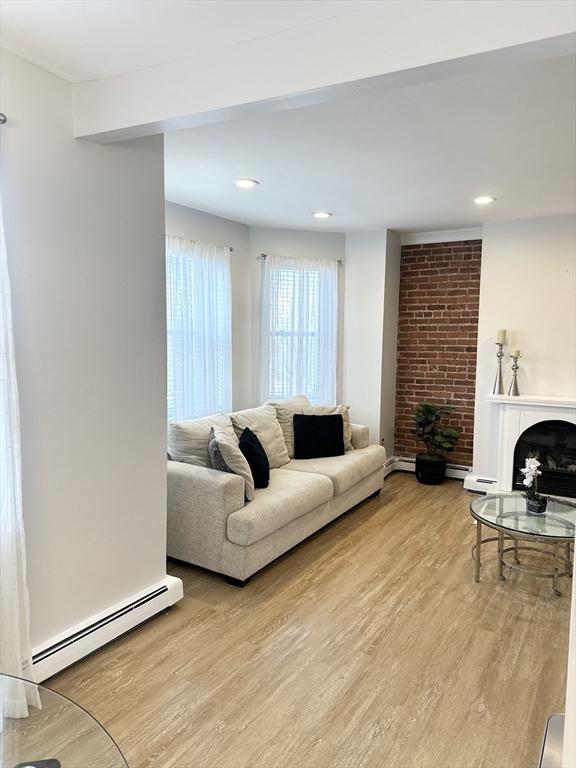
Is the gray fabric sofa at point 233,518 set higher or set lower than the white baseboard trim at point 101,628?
higher

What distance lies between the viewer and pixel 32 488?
2.17 m

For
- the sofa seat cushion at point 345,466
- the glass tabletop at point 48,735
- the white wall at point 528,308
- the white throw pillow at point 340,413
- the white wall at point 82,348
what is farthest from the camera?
the white throw pillow at point 340,413

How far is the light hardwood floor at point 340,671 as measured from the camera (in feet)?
6.42

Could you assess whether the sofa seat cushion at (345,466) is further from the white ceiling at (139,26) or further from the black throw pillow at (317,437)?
the white ceiling at (139,26)

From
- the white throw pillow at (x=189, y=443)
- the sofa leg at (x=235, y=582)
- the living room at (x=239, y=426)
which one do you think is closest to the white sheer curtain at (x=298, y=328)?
the living room at (x=239, y=426)

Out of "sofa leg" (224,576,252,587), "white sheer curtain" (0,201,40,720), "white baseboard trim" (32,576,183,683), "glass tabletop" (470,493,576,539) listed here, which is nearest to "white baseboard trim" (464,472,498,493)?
"glass tabletop" (470,493,576,539)

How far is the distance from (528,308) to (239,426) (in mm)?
2808

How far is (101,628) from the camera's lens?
2.47m

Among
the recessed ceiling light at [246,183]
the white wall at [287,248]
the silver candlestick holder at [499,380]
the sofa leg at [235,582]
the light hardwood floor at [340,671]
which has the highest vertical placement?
the recessed ceiling light at [246,183]

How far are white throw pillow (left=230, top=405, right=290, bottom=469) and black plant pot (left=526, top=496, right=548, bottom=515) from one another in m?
1.83

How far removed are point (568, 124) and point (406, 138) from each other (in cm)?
77

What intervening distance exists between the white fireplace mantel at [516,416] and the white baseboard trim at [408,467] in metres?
0.54

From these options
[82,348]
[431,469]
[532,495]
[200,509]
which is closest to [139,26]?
[82,348]

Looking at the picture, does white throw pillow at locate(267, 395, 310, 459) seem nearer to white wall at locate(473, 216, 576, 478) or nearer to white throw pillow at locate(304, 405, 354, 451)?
white throw pillow at locate(304, 405, 354, 451)
